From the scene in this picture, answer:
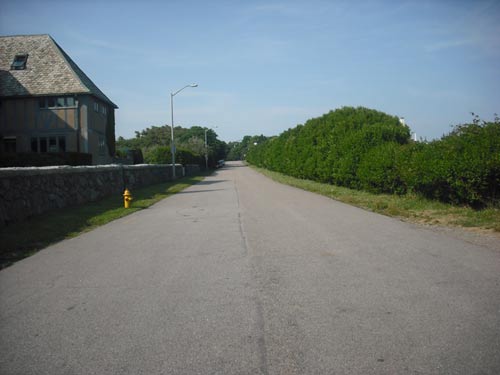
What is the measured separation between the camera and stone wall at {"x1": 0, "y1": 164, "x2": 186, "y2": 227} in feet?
36.8

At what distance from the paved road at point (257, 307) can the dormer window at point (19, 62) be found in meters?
31.5

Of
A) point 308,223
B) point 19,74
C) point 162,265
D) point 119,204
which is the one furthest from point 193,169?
point 162,265

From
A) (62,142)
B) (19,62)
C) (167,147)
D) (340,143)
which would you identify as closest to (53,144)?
(62,142)

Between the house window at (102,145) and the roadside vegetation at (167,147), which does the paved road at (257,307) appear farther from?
the roadside vegetation at (167,147)

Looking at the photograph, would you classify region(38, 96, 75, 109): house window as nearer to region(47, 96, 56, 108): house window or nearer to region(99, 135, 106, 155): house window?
region(47, 96, 56, 108): house window

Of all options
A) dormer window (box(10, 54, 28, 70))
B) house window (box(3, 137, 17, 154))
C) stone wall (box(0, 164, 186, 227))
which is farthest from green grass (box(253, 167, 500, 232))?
dormer window (box(10, 54, 28, 70))

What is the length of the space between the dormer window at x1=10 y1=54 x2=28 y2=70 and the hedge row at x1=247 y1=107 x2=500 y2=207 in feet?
81.2

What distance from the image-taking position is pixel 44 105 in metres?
33.5

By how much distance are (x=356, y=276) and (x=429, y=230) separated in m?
4.67

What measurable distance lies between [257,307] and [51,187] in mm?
11543

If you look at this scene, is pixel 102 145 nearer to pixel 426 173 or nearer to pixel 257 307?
pixel 426 173

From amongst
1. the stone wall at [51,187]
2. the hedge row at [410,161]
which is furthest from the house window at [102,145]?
the hedge row at [410,161]

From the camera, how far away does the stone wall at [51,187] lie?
11203 millimetres

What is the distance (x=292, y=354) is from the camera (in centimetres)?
363
